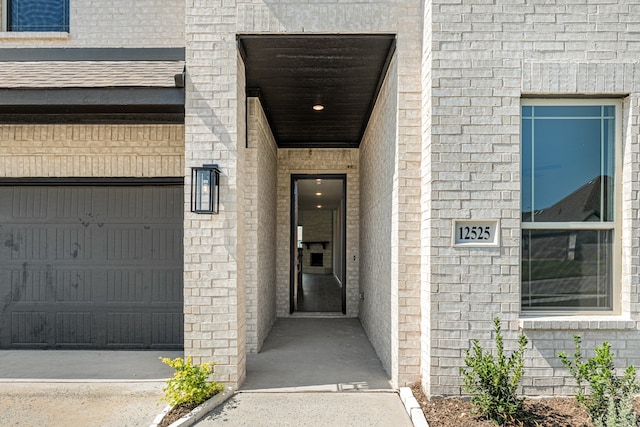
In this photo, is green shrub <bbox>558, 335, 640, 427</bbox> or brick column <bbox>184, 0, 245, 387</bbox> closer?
green shrub <bbox>558, 335, 640, 427</bbox>

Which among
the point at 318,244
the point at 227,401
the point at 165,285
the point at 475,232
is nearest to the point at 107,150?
the point at 165,285

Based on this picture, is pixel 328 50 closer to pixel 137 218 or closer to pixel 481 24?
pixel 481 24

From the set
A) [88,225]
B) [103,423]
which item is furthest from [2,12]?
[103,423]

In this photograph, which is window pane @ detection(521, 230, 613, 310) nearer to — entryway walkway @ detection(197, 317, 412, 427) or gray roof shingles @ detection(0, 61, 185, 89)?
entryway walkway @ detection(197, 317, 412, 427)

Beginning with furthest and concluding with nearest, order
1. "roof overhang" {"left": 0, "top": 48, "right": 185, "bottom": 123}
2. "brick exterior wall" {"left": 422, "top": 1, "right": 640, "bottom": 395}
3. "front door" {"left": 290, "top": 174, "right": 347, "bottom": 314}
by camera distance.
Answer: "front door" {"left": 290, "top": 174, "right": 347, "bottom": 314}, "roof overhang" {"left": 0, "top": 48, "right": 185, "bottom": 123}, "brick exterior wall" {"left": 422, "top": 1, "right": 640, "bottom": 395}

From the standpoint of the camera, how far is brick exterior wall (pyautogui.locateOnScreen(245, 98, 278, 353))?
5754 mm

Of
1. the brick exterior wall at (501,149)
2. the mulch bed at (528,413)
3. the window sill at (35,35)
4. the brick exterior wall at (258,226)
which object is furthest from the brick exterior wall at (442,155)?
the window sill at (35,35)

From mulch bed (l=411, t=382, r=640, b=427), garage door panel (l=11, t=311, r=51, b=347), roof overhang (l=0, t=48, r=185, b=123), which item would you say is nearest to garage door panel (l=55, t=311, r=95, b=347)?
garage door panel (l=11, t=311, r=51, b=347)

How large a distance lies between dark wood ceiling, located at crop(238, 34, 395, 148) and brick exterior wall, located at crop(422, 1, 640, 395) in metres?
0.94

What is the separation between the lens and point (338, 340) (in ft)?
20.9

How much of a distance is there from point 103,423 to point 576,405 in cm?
404

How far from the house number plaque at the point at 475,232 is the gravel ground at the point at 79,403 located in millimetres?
3120

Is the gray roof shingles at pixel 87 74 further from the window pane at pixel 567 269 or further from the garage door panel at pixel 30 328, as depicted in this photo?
the window pane at pixel 567 269

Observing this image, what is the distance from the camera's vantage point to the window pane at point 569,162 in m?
4.00
